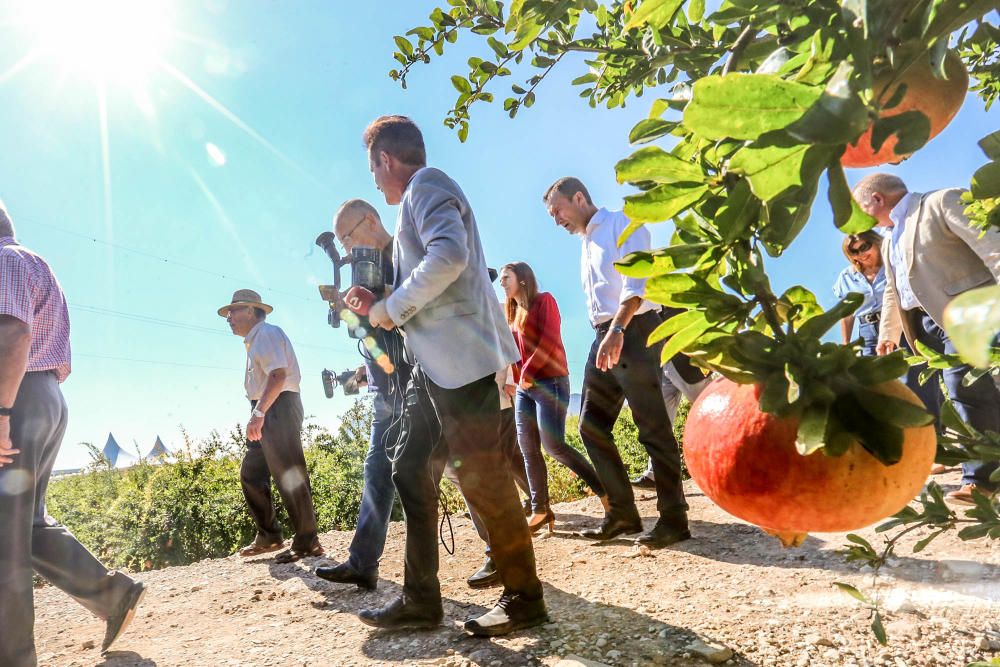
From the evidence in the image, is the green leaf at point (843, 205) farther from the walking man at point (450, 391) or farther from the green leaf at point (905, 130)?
the walking man at point (450, 391)

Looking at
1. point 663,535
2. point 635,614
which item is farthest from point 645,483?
point 635,614

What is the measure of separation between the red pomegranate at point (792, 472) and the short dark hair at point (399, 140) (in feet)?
7.76

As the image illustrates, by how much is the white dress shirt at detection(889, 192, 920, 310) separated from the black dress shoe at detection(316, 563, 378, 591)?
3.12 m

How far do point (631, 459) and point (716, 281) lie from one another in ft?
22.5

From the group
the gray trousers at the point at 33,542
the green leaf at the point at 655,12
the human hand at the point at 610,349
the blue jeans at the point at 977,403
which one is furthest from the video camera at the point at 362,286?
the blue jeans at the point at 977,403

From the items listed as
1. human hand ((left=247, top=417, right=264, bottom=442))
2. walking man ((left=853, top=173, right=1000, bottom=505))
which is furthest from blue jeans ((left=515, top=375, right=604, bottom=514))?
walking man ((left=853, top=173, right=1000, bottom=505))

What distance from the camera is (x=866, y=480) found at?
0.51 metres

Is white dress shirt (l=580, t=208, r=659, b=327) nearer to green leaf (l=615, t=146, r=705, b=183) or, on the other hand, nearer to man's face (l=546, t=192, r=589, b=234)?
man's face (l=546, t=192, r=589, b=234)

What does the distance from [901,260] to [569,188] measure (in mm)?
1798

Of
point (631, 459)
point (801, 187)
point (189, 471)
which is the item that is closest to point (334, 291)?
point (801, 187)

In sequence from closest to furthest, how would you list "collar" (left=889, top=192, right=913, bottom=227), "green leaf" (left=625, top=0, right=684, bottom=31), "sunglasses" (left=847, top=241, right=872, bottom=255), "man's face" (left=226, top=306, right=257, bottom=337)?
1. "green leaf" (left=625, top=0, right=684, bottom=31)
2. "collar" (left=889, top=192, right=913, bottom=227)
3. "sunglasses" (left=847, top=241, right=872, bottom=255)
4. "man's face" (left=226, top=306, right=257, bottom=337)

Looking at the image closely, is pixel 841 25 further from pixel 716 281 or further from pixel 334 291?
pixel 334 291

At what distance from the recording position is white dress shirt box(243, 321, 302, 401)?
14.4 ft

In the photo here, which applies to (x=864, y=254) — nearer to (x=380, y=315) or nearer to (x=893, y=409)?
(x=380, y=315)
